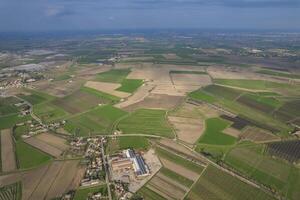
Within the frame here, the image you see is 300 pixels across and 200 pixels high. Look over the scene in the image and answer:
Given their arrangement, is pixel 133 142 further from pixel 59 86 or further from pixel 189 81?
pixel 59 86

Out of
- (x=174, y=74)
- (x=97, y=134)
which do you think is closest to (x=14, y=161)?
(x=97, y=134)

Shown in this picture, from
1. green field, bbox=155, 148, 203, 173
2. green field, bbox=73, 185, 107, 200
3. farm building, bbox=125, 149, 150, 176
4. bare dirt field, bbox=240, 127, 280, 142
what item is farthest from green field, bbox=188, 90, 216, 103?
green field, bbox=73, 185, 107, 200

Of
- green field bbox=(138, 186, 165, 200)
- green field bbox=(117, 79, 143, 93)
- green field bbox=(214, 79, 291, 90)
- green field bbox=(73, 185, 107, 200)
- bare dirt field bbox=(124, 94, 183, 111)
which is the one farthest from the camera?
green field bbox=(214, 79, 291, 90)

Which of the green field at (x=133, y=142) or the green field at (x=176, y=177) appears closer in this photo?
the green field at (x=176, y=177)

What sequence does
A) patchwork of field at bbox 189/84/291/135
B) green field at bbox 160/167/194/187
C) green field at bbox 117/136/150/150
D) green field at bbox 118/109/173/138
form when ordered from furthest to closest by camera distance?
1. patchwork of field at bbox 189/84/291/135
2. green field at bbox 118/109/173/138
3. green field at bbox 117/136/150/150
4. green field at bbox 160/167/194/187

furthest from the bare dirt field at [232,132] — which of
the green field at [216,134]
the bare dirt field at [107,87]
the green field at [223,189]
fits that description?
the bare dirt field at [107,87]

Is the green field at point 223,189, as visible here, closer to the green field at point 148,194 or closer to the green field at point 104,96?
the green field at point 148,194

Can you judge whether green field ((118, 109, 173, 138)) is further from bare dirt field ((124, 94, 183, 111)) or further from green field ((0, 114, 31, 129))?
green field ((0, 114, 31, 129))
